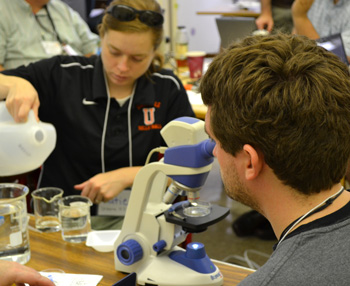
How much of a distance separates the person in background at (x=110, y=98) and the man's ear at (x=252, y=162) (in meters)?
0.88

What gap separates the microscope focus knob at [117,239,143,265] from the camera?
1.28 m

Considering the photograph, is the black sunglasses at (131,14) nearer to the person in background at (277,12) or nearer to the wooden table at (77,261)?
the wooden table at (77,261)

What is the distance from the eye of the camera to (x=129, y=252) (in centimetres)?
129

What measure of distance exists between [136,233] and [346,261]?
2.10ft

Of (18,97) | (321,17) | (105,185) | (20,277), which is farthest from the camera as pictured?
(321,17)

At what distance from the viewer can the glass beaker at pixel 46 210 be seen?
152cm

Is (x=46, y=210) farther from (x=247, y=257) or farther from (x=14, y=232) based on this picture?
(x=247, y=257)

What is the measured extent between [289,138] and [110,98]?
3.68ft

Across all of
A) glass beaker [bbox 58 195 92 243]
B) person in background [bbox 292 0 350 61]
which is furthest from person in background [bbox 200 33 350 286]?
person in background [bbox 292 0 350 61]

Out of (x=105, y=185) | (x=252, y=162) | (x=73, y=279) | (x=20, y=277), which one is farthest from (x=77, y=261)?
(x=252, y=162)

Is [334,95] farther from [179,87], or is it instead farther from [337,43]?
[337,43]

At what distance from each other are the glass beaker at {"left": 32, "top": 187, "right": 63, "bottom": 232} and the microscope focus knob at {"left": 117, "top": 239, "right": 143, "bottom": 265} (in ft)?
0.96

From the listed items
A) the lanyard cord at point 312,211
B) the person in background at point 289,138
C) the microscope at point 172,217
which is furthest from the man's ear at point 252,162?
the microscope at point 172,217

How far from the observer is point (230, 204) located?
3.50 meters
